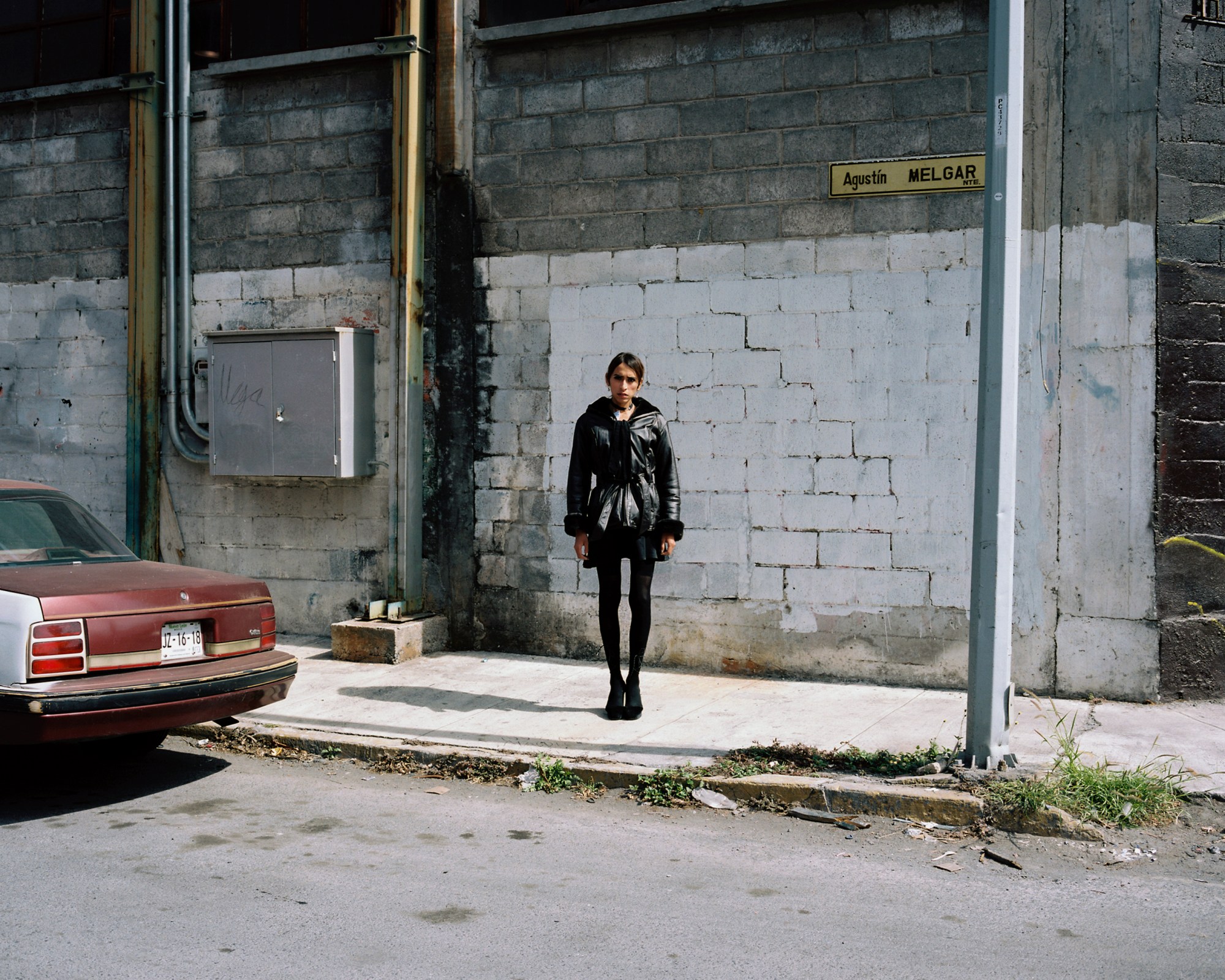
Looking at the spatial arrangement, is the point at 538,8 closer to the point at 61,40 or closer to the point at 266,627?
the point at 61,40

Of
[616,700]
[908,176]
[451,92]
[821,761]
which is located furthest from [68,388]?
[821,761]

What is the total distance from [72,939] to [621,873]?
1.85 metres

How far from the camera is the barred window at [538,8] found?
326 inches

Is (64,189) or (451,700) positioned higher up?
(64,189)

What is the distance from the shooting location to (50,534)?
577 centimetres

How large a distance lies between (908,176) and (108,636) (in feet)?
17.7

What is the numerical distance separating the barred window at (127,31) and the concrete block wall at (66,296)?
0.33m

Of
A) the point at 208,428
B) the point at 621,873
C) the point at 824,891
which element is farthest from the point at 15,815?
the point at 208,428

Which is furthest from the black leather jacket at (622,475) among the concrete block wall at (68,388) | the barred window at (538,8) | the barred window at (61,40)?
the barred window at (61,40)

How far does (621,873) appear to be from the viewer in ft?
14.4

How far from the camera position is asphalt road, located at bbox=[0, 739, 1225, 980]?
356cm

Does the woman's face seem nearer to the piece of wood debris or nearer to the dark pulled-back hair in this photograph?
the dark pulled-back hair

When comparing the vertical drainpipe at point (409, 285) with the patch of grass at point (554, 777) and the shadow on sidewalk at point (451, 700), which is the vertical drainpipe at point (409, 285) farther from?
the patch of grass at point (554, 777)

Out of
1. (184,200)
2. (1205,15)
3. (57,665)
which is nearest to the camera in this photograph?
(57,665)
